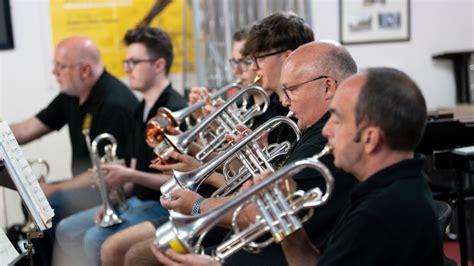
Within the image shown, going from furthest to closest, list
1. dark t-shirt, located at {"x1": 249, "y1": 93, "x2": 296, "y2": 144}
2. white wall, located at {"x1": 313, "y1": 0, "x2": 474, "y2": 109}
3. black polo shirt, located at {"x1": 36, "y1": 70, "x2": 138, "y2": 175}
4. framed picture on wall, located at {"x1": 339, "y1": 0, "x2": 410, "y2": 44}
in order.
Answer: white wall, located at {"x1": 313, "y1": 0, "x2": 474, "y2": 109} < framed picture on wall, located at {"x1": 339, "y1": 0, "x2": 410, "y2": 44} < black polo shirt, located at {"x1": 36, "y1": 70, "x2": 138, "y2": 175} < dark t-shirt, located at {"x1": 249, "y1": 93, "x2": 296, "y2": 144}

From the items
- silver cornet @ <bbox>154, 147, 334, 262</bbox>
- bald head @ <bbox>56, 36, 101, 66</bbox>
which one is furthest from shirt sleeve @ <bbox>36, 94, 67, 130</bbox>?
silver cornet @ <bbox>154, 147, 334, 262</bbox>

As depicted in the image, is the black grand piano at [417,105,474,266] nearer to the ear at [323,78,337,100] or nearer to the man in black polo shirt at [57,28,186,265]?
the ear at [323,78,337,100]

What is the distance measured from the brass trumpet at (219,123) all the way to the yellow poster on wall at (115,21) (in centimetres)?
181

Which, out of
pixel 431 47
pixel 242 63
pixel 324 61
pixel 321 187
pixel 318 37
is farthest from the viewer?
pixel 431 47

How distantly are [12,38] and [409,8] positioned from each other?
2938mm

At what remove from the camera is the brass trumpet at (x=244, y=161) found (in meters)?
2.11

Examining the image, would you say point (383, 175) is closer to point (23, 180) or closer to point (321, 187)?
point (321, 187)

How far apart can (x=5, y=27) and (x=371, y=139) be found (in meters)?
3.31

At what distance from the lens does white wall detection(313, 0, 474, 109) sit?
5.11m

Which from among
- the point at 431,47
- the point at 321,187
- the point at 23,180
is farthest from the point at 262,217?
the point at 431,47

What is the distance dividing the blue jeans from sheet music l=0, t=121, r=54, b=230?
1002 mm

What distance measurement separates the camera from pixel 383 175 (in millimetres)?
1499

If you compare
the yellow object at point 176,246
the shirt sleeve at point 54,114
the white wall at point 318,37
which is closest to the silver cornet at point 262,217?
the yellow object at point 176,246

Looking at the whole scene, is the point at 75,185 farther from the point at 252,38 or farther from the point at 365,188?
the point at 365,188
